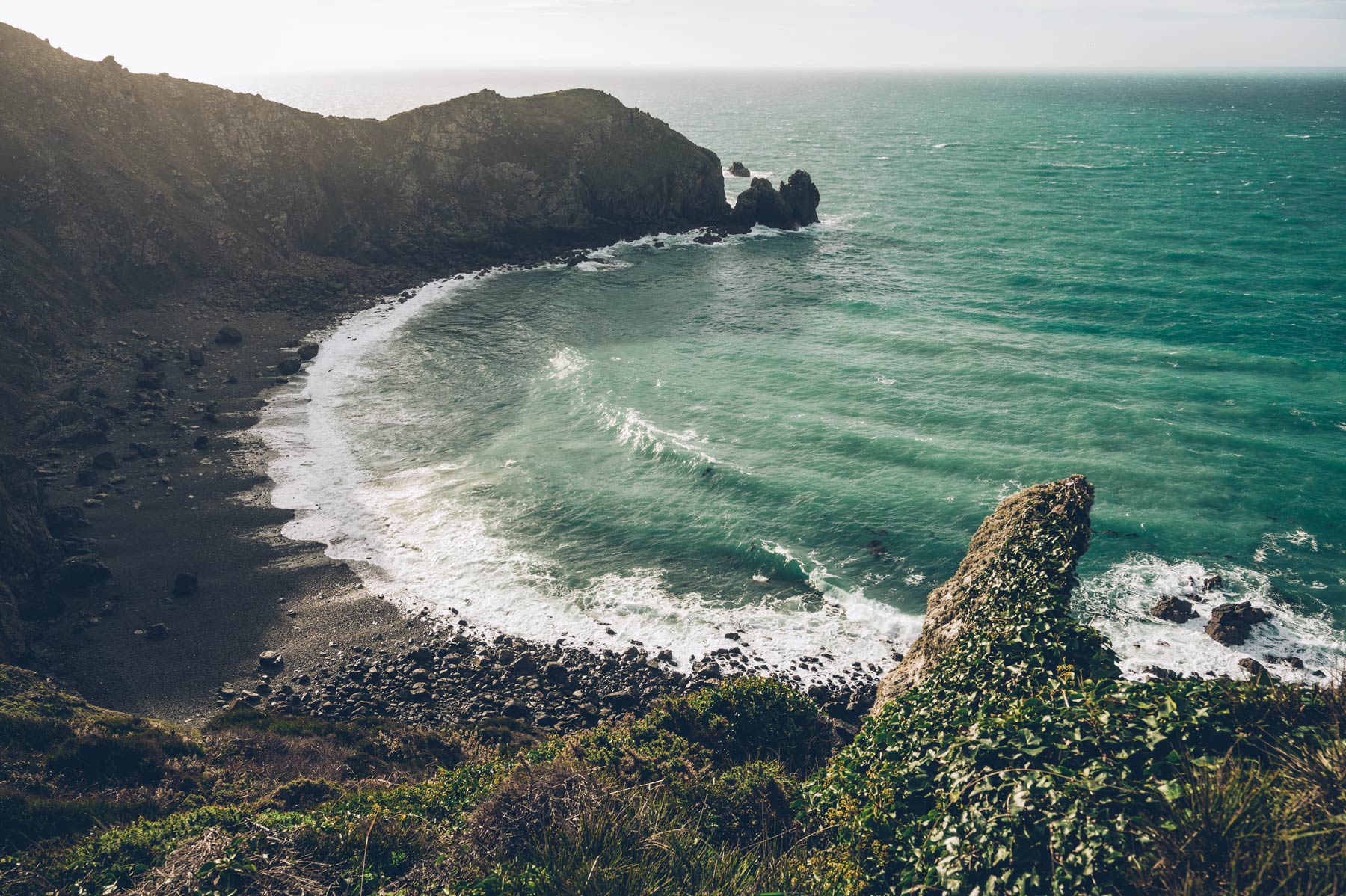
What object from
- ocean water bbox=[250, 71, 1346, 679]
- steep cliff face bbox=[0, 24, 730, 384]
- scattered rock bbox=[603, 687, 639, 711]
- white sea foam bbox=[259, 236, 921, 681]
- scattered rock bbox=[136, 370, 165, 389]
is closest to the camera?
scattered rock bbox=[603, 687, 639, 711]

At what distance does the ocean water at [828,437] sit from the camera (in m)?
30.9

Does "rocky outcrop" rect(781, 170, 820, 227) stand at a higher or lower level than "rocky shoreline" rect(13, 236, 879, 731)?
higher

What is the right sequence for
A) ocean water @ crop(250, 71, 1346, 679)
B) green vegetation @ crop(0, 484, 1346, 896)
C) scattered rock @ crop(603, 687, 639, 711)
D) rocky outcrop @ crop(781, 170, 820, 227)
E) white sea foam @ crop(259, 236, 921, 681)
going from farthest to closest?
1. rocky outcrop @ crop(781, 170, 820, 227)
2. ocean water @ crop(250, 71, 1346, 679)
3. white sea foam @ crop(259, 236, 921, 681)
4. scattered rock @ crop(603, 687, 639, 711)
5. green vegetation @ crop(0, 484, 1346, 896)

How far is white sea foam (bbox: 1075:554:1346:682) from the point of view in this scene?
26984 millimetres

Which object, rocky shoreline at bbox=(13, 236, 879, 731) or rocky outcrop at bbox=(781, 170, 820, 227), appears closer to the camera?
rocky shoreline at bbox=(13, 236, 879, 731)

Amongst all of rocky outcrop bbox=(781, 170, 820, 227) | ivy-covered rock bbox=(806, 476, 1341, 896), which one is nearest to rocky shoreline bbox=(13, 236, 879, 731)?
ivy-covered rock bbox=(806, 476, 1341, 896)

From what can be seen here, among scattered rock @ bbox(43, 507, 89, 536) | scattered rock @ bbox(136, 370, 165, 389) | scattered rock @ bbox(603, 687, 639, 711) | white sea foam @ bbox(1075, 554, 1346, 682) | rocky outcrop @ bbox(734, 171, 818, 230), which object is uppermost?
rocky outcrop @ bbox(734, 171, 818, 230)

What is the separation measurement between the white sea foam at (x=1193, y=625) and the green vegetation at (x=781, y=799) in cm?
1093

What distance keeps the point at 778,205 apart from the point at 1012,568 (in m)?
77.2

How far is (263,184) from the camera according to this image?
7112 centimetres

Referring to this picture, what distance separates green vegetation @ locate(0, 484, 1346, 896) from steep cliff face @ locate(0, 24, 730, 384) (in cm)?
3939

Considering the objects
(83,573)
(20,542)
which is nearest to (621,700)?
(83,573)

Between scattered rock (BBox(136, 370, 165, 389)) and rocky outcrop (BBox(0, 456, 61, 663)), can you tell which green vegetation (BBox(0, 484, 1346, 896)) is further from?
scattered rock (BBox(136, 370, 165, 389))

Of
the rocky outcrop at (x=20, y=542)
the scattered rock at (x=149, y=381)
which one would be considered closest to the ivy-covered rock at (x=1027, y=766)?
the rocky outcrop at (x=20, y=542)
